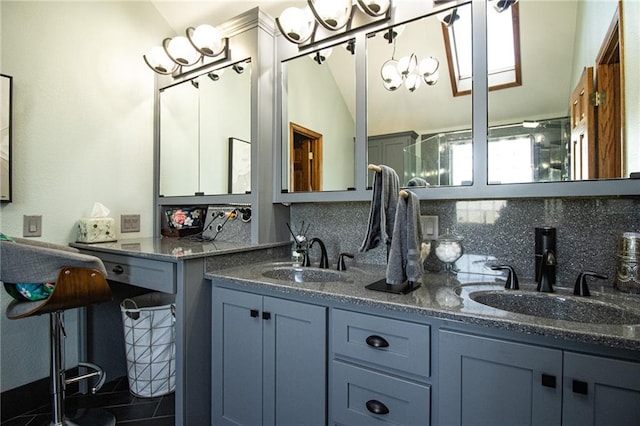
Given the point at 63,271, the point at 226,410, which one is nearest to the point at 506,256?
the point at 226,410

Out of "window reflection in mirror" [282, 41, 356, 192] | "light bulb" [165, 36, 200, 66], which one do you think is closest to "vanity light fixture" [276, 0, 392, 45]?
"window reflection in mirror" [282, 41, 356, 192]

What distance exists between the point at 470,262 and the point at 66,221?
2.30 metres

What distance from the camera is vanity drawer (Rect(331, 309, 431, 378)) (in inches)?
40.1

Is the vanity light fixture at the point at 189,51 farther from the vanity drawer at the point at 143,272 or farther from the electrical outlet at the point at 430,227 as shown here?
the electrical outlet at the point at 430,227

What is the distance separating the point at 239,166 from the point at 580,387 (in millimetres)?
1877

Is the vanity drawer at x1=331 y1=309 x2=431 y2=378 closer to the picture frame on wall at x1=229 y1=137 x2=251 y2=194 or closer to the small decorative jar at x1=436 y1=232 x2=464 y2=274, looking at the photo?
the small decorative jar at x1=436 y1=232 x2=464 y2=274

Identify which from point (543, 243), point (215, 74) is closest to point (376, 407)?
point (543, 243)

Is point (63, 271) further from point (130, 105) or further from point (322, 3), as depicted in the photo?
point (322, 3)

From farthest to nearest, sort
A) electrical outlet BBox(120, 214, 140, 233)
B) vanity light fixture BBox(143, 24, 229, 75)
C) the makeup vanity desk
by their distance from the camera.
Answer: electrical outlet BBox(120, 214, 140, 233) → vanity light fixture BBox(143, 24, 229, 75) → the makeup vanity desk

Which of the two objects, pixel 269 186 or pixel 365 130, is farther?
pixel 269 186

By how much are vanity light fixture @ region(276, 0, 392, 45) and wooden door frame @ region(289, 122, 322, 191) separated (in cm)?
48

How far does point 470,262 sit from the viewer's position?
4.96ft

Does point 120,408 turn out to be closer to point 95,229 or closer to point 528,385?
point 95,229

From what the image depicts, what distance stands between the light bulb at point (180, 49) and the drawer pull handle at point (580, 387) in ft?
8.12
